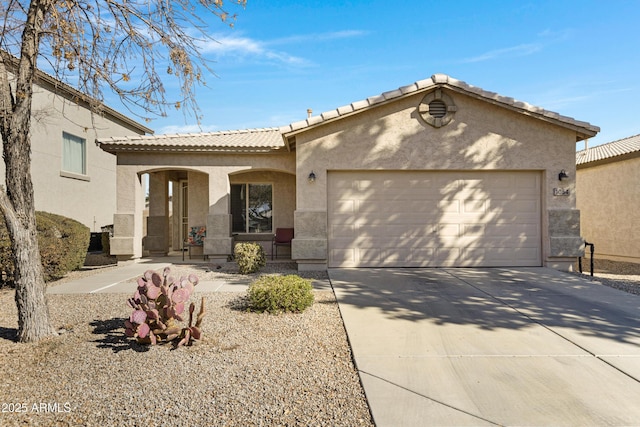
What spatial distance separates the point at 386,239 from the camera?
10.3 m

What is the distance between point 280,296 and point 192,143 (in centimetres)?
770

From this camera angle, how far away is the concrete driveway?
3176 mm

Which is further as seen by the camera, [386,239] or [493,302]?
[386,239]

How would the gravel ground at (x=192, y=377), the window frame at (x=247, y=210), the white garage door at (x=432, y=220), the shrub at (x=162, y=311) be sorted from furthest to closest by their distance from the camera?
1. the window frame at (x=247, y=210)
2. the white garage door at (x=432, y=220)
3. the shrub at (x=162, y=311)
4. the gravel ground at (x=192, y=377)

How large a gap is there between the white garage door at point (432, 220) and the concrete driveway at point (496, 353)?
2416 mm

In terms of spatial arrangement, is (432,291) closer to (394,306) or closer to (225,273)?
(394,306)

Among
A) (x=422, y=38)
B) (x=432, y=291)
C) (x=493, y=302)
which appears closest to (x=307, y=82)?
(x=422, y=38)

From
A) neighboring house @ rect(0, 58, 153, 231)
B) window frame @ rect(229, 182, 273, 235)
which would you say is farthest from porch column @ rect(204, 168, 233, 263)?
neighboring house @ rect(0, 58, 153, 231)

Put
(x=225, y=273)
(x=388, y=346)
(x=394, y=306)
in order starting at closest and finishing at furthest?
(x=388, y=346) → (x=394, y=306) → (x=225, y=273)

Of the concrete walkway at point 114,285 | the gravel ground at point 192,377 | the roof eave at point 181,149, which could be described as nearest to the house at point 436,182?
the roof eave at point 181,149

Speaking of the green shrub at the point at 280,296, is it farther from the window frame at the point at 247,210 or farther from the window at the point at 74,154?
the window at the point at 74,154

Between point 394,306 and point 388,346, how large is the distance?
1.85 metres

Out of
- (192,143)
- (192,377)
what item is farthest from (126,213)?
(192,377)

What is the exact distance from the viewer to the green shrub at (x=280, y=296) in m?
6.02
